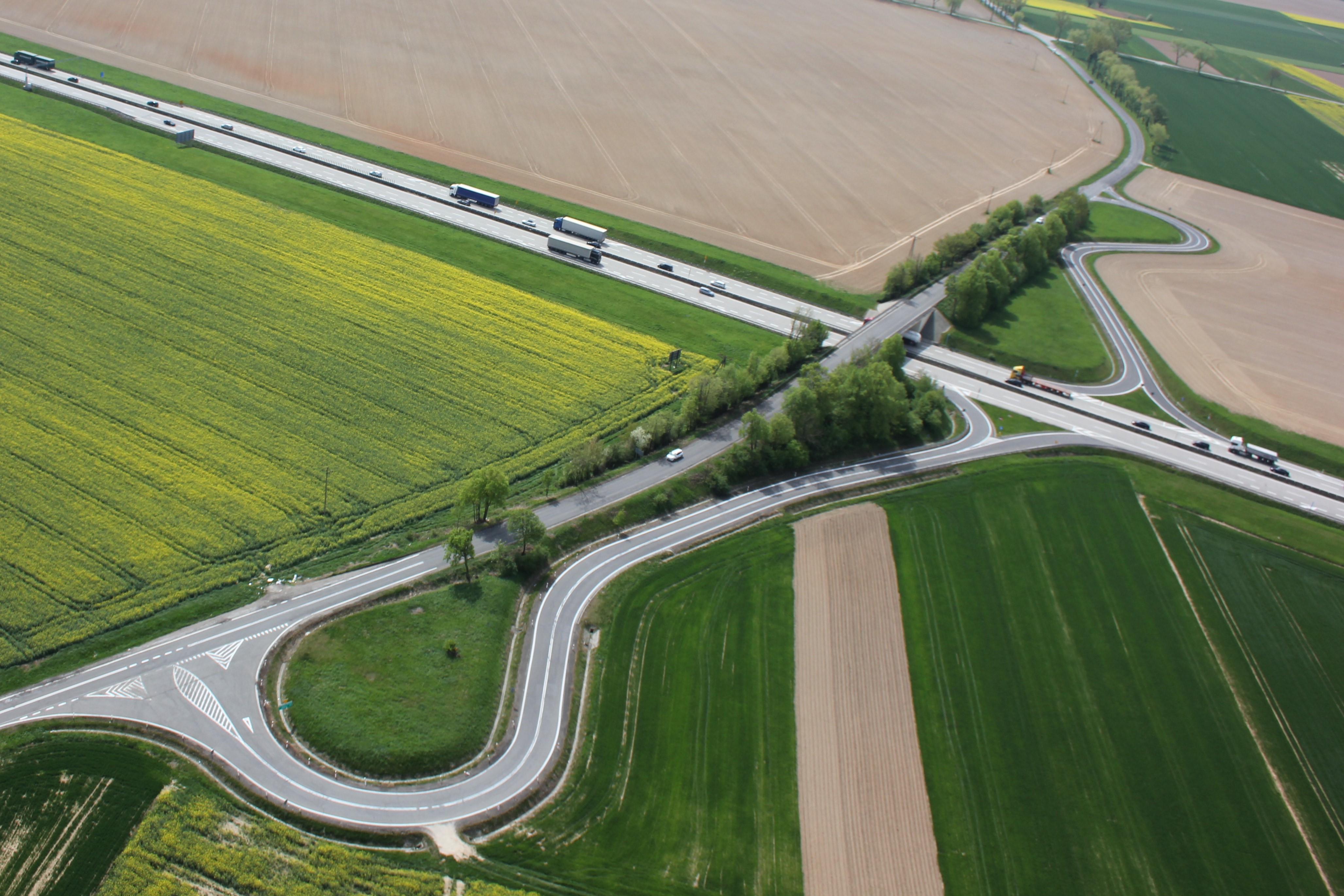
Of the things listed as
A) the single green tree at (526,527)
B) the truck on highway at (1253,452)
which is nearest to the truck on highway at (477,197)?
the single green tree at (526,527)

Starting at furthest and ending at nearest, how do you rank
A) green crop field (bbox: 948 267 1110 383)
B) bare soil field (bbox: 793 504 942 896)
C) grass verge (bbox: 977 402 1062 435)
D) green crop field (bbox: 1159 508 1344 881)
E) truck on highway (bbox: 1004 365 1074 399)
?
green crop field (bbox: 948 267 1110 383), truck on highway (bbox: 1004 365 1074 399), grass verge (bbox: 977 402 1062 435), green crop field (bbox: 1159 508 1344 881), bare soil field (bbox: 793 504 942 896)

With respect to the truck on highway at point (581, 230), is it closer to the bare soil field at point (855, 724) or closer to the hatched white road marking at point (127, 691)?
the bare soil field at point (855, 724)

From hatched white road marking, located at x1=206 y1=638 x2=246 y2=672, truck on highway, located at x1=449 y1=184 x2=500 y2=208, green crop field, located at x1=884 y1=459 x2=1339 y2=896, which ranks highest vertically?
truck on highway, located at x1=449 y1=184 x2=500 y2=208

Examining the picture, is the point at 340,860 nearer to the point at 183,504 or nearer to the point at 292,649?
the point at 292,649

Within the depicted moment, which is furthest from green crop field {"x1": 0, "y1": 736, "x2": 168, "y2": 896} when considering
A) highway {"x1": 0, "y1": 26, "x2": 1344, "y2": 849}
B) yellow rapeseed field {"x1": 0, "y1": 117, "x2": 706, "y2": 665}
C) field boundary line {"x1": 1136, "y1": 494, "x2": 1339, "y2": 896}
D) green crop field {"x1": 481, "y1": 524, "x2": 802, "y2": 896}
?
field boundary line {"x1": 1136, "y1": 494, "x2": 1339, "y2": 896}

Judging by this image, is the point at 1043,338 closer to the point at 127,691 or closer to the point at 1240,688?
the point at 1240,688

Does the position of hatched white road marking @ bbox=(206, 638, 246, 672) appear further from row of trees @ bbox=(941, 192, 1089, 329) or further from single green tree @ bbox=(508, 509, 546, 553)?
row of trees @ bbox=(941, 192, 1089, 329)
